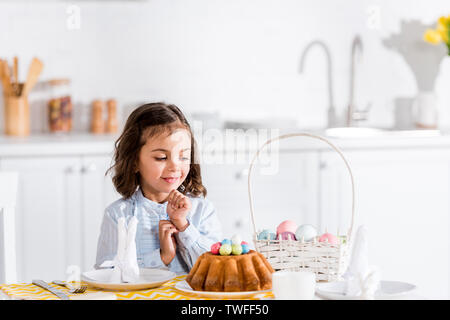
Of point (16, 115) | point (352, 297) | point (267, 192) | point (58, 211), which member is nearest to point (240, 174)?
point (267, 192)

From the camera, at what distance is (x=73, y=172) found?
2541 mm

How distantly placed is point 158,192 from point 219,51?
1549 mm

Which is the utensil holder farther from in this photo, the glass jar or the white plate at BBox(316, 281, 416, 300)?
the white plate at BBox(316, 281, 416, 300)

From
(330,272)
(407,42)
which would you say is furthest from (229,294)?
(407,42)

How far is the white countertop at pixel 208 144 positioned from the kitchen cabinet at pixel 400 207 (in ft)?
0.13

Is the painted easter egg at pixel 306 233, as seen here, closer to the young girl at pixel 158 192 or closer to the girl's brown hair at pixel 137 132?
the young girl at pixel 158 192

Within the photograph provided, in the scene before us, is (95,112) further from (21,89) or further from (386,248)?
(386,248)

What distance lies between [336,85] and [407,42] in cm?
41

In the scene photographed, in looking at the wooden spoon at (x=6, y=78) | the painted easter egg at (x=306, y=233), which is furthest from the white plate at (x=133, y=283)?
the wooden spoon at (x=6, y=78)

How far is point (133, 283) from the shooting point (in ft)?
3.85

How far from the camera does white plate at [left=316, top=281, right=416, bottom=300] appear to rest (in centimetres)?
108

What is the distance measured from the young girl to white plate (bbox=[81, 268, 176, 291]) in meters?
0.27

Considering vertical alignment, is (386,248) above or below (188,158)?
below

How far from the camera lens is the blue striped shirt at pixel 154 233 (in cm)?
154
